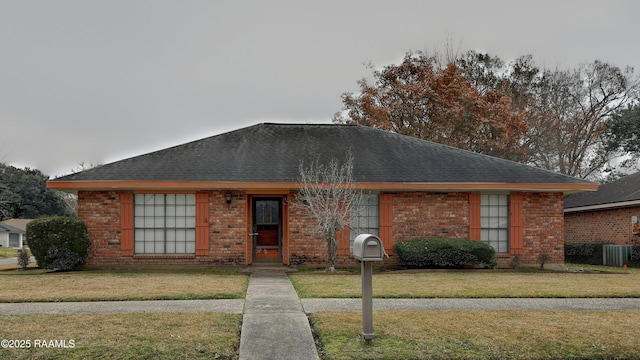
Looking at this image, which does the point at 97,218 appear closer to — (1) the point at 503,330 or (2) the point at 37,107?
(2) the point at 37,107

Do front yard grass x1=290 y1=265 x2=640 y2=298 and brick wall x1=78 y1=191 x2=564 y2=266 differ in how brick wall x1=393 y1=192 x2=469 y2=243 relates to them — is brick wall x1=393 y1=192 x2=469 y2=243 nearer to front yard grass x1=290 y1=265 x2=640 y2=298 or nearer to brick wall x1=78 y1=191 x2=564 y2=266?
brick wall x1=78 y1=191 x2=564 y2=266

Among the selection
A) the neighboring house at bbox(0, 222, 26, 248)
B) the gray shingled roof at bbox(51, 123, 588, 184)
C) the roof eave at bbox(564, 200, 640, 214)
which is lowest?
the neighboring house at bbox(0, 222, 26, 248)

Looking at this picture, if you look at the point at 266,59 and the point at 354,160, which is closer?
the point at 354,160

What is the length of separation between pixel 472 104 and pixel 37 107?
2165 centimetres

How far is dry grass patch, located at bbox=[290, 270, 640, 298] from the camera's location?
9547 mm

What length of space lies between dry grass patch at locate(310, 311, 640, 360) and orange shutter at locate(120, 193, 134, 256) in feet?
29.0

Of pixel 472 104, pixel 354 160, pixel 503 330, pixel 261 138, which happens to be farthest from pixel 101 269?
pixel 472 104

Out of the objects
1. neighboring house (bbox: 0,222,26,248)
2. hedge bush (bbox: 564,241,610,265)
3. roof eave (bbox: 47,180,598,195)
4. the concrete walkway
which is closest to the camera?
the concrete walkway

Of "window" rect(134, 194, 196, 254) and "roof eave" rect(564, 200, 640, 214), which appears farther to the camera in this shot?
"roof eave" rect(564, 200, 640, 214)

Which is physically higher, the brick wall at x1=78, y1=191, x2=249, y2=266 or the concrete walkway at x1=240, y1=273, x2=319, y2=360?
the brick wall at x1=78, y1=191, x2=249, y2=266

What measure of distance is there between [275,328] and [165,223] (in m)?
8.88

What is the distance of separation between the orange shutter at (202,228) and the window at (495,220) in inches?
302

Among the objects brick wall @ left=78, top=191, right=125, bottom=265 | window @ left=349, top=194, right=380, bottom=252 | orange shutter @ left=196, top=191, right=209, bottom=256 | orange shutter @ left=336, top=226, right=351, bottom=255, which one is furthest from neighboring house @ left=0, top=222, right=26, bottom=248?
window @ left=349, top=194, right=380, bottom=252

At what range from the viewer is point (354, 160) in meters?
16.3
